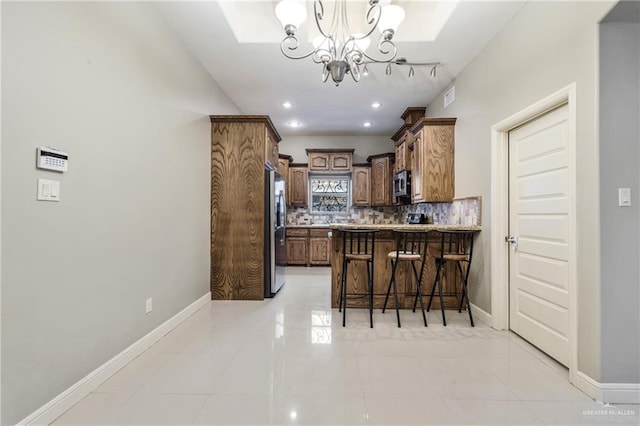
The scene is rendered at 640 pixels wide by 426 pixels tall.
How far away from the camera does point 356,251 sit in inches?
143

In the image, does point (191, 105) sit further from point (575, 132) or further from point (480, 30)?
point (575, 132)

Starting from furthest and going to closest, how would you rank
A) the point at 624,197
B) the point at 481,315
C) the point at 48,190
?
the point at 481,315, the point at 624,197, the point at 48,190

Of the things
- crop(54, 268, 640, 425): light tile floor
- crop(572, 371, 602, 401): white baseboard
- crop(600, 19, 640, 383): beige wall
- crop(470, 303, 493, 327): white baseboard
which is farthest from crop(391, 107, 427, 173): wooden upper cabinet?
crop(572, 371, 602, 401): white baseboard

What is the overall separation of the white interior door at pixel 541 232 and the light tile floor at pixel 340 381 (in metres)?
0.22

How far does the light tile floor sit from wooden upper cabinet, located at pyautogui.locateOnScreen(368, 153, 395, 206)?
3.68m

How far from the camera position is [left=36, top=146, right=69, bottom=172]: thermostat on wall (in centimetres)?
156

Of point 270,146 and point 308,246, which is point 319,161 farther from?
point 270,146

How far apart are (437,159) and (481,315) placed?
2018 millimetres

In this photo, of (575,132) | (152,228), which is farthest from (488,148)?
(152,228)

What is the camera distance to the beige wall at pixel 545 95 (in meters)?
1.86

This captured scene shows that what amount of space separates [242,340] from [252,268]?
4.45ft

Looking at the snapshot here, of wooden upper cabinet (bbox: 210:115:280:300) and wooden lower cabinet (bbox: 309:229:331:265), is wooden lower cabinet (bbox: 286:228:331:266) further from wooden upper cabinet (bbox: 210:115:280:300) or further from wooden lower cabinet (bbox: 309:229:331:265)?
wooden upper cabinet (bbox: 210:115:280:300)

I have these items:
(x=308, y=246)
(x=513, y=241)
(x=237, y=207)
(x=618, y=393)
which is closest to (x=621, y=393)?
(x=618, y=393)

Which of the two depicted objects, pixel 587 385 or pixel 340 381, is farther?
pixel 340 381
